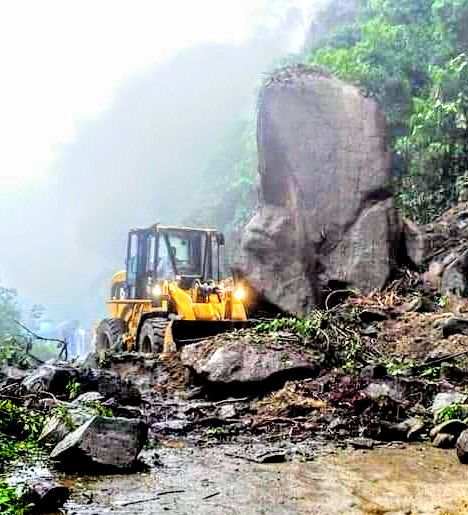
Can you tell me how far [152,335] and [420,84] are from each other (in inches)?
502

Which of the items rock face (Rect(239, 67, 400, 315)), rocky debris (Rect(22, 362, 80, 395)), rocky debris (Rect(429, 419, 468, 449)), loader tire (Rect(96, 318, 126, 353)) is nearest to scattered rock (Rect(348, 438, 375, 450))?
rocky debris (Rect(429, 419, 468, 449))

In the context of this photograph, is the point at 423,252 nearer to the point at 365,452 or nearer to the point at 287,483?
the point at 365,452

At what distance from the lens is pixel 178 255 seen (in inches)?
537

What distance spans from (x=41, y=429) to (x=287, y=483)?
259cm

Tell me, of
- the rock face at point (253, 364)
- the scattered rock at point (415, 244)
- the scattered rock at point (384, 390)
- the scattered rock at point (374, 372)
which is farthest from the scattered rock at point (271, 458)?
the scattered rock at point (415, 244)

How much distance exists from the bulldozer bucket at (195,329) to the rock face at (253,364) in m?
2.15

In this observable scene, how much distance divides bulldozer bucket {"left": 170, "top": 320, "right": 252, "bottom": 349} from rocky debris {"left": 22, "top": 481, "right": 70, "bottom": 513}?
7.31 m

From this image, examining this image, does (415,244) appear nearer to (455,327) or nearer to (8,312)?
(455,327)

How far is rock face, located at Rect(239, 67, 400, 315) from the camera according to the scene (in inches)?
559

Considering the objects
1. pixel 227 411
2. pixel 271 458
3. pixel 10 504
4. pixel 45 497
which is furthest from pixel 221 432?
pixel 10 504

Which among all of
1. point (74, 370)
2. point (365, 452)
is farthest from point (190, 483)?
point (74, 370)

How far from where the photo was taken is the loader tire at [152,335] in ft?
39.3

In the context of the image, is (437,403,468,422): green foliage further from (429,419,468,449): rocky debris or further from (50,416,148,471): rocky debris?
(50,416,148,471): rocky debris

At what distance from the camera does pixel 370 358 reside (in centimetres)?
902
